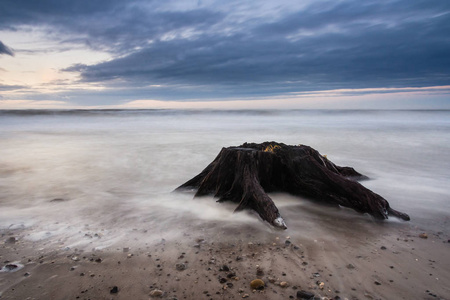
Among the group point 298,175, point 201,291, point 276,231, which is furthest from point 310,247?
point 298,175

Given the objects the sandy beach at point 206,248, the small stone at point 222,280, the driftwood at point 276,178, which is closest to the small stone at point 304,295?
the sandy beach at point 206,248

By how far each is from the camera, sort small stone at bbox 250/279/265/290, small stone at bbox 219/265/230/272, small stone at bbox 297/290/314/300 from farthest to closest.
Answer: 1. small stone at bbox 219/265/230/272
2. small stone at bbox 250/279/265/290
3. small stone at bbox 297/290/314/300

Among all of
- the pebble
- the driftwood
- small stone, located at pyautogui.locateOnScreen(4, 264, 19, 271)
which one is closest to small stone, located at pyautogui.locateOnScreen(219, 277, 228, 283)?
the driftwood

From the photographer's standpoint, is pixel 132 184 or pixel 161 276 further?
pixel 132 184

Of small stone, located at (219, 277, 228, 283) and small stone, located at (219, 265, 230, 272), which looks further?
small stone, located at (219, 265, 230, 272)

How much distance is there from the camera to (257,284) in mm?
2180

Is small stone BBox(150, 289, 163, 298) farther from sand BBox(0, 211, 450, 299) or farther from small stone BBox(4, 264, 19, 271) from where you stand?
→ small stone BBox(4, 264, 19, 271)

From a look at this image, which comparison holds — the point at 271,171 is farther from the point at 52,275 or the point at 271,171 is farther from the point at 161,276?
the point at 52,275

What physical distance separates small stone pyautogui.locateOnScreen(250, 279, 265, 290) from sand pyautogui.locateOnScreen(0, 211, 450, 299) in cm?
→ 3

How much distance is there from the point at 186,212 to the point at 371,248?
7.21 ft

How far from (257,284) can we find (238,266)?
0.32m

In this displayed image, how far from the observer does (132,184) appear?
5.89 meters

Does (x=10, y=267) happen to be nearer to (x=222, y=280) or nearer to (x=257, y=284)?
(x=222, y=280)

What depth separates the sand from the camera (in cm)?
214
